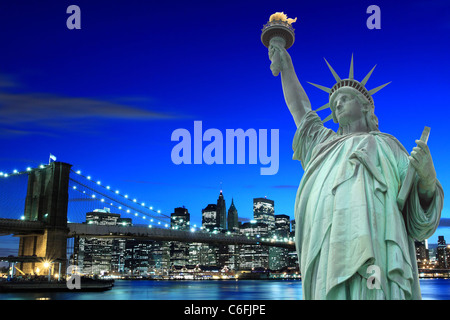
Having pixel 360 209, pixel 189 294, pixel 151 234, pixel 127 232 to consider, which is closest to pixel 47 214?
pixel 127 232

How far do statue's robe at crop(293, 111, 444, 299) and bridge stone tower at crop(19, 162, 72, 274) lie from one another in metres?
47.3

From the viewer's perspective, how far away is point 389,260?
12.7ft

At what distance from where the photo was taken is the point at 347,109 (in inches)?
188

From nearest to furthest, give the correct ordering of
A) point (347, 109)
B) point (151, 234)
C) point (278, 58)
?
point (347, 109) < point (278, 58) < point (151, 234)

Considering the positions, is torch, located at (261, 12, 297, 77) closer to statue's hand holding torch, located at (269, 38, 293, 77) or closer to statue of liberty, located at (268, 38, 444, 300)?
statue's hand holding torch, located at (269, 38, 293, 77)

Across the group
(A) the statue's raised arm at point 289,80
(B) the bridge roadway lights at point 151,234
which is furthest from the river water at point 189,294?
(A) the statue's raised arm at point 289,80

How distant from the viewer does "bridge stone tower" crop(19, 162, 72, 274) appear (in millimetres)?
48062

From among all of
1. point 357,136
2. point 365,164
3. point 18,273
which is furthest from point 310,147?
point 18,273

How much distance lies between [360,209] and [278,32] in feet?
8.40

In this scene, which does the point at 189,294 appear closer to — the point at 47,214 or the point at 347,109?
the point at 47,214

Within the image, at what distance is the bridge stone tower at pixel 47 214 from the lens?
158 feet

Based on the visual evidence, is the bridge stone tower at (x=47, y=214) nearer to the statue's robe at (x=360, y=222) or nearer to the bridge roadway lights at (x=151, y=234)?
the bridge roadway lights at (x=151, y=234)

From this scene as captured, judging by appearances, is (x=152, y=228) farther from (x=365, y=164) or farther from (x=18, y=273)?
(x=365, y=164)
